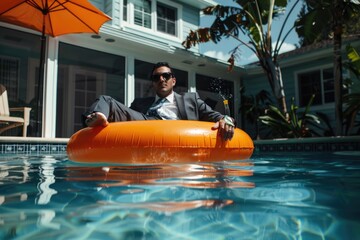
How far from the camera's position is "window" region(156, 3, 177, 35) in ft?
37.0

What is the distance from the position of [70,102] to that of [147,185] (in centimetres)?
896

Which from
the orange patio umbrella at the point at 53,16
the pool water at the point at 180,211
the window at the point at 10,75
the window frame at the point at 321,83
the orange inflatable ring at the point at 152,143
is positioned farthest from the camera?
the window frame at the point at 321,83

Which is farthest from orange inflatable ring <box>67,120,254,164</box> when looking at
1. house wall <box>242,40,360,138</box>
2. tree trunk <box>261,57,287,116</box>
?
house wall <box>242,40,360,138</box>

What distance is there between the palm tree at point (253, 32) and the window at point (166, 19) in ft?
5.27

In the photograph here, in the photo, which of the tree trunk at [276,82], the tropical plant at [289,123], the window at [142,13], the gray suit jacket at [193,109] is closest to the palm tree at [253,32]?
the tree trunk at [276,82]

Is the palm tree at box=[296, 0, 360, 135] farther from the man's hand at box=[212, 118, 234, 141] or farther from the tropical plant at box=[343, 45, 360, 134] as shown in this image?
the man's hand at box=[212, 118, 234, 141]

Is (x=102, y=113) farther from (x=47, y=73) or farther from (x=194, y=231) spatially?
(x=47, y=73)

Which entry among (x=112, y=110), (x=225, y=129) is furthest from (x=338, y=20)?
(x=112, y=110)

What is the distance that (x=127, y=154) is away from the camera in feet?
10.5

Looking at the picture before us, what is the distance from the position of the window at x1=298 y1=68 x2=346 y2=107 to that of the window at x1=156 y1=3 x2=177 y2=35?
15.8ft

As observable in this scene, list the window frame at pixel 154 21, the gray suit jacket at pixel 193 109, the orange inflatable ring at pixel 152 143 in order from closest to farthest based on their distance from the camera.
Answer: the orange inflatable ring at pixel 152 143
the gray suit jacket at pixel 193 109
the window frame at pixel 154 21

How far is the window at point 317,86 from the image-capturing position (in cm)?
1039

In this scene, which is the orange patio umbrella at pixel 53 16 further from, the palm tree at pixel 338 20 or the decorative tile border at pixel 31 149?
the palm tree at pixel 338 20

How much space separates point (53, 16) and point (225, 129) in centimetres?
505
